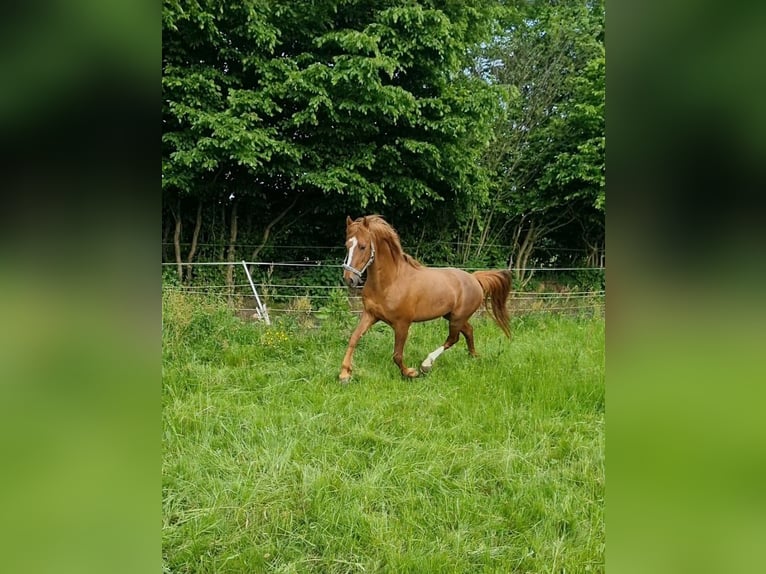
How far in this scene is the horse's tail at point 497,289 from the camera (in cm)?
485

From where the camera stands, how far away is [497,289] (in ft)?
16.0

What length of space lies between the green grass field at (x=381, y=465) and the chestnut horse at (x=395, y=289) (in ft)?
1.29

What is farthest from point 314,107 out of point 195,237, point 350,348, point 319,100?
point 350,348

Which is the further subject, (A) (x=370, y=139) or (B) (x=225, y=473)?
(A) (x=370, y=139)

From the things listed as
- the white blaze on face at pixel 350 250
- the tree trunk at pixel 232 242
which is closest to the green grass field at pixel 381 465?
the white blaze on face at pixel 350 250

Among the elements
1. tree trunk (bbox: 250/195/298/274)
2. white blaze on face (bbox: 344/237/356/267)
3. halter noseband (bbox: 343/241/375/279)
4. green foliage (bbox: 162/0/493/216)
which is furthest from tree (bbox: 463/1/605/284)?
white blaze on face (bbox: 344/237/356/267)

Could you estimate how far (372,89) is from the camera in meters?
6.53

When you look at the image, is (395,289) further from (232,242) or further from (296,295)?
(232,242)

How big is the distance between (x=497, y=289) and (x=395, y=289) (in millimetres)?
1464

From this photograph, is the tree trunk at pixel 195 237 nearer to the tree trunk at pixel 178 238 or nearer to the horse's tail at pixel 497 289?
the tree trunk at pixel 178 238

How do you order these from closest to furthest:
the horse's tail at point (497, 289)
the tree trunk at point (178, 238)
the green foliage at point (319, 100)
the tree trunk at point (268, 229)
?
the horse's tail at point (497, 289), the green foliage at point (319, 100), the tree trunk at point (178, 238), the tree trunk at point (268, 229)
